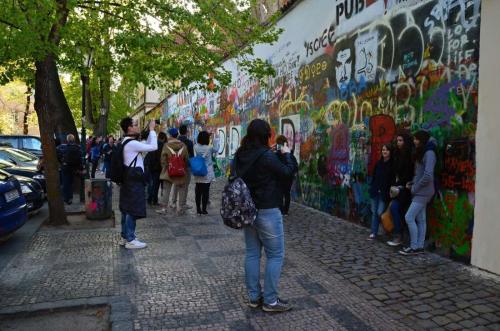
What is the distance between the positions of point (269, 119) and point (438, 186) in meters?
7.31

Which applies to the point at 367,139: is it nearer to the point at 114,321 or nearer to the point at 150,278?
the point at 150,278

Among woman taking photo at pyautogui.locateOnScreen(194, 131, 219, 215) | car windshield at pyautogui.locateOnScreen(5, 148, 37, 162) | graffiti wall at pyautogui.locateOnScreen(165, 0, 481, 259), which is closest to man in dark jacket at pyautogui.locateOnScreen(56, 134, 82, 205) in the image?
car windshield at pyautogui.locateOnScreen(5, 148, 37, 162)

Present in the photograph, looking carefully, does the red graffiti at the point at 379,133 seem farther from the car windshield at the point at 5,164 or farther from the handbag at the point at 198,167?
the car windshield at the point at 5,164

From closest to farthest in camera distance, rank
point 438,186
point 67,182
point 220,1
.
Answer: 1. point 438,186
2. point 220,1
3. point 67,182

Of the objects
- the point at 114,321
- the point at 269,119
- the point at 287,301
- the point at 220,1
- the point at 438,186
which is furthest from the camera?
the point at 269,119

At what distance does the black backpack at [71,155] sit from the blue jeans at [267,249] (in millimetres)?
7906

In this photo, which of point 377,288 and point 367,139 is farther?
point 367,139

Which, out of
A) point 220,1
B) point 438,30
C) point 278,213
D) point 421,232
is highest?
point 220,1

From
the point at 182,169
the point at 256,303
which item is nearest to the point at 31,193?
the point at 182,169

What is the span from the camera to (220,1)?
29.3 ft

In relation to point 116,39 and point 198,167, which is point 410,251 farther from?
point 116,39

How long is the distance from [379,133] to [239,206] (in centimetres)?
430

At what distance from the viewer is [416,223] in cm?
634

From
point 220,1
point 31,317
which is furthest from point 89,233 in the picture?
point 220,1
